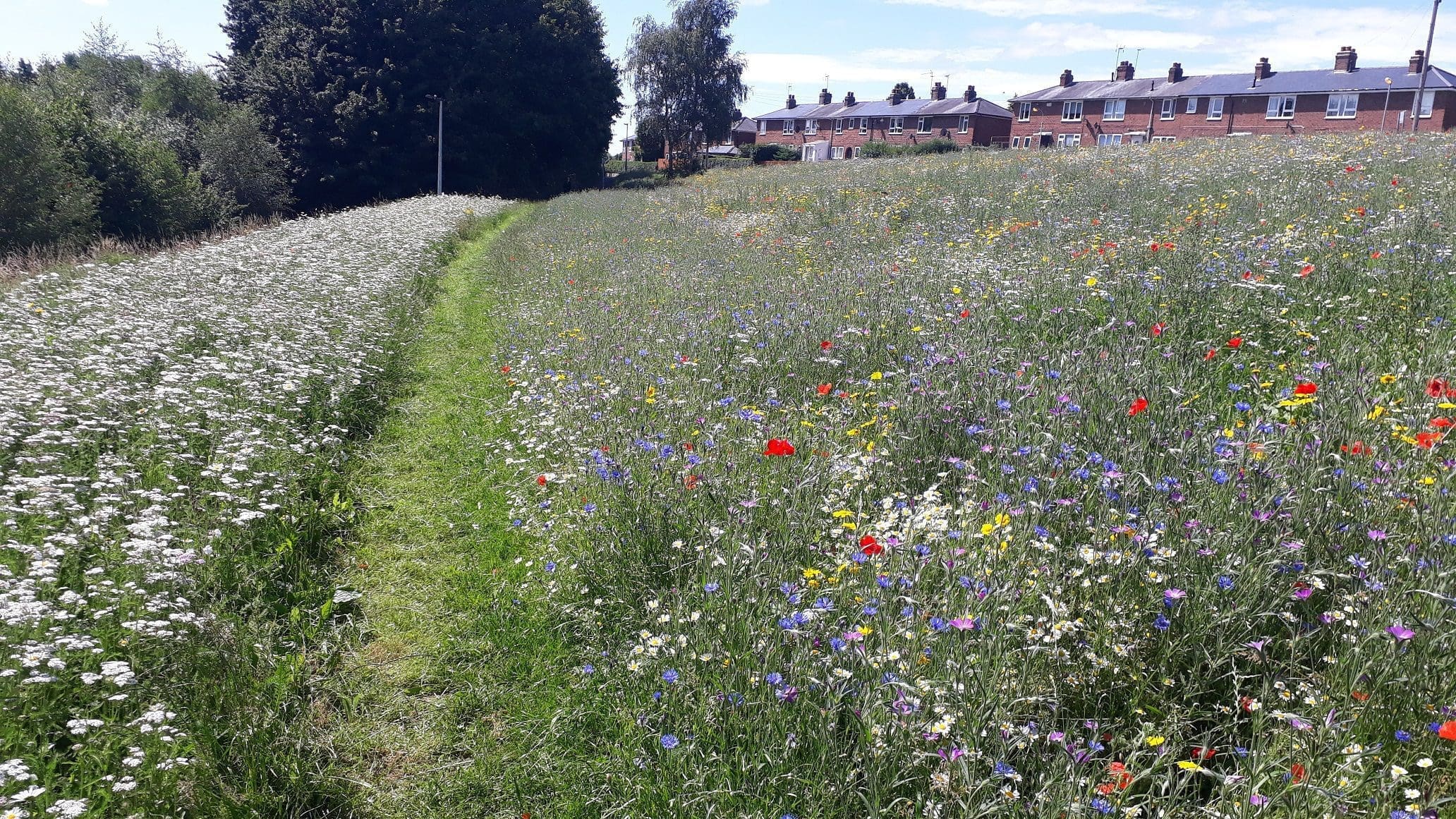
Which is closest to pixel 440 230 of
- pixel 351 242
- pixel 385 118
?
pixel 351 242

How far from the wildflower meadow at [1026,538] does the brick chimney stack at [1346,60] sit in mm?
62056

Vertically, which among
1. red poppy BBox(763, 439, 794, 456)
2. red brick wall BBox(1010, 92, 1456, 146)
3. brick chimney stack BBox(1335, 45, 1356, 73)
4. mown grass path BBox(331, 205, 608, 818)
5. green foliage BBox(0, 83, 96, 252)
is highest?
brick chimney stack BBox(1335, 45, 1356, 73)

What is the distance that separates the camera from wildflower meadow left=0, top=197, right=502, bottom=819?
2.76 metres

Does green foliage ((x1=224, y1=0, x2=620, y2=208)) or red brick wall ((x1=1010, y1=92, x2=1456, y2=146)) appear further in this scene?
red brick wall ((x1=1010, y1=92, x2=1456, y2=146))

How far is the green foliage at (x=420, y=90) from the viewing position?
127 ft

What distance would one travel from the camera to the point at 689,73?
4928 centimetres

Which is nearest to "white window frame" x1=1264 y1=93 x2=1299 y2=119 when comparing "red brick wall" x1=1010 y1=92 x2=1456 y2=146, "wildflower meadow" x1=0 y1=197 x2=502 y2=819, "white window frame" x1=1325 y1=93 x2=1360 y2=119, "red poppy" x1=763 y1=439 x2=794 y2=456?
"red brick wall" x1=1010 y1=92 x2=1456 y2=146

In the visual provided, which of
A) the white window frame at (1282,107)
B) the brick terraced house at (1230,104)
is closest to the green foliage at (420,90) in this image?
the brick terraced house at (1230,104)

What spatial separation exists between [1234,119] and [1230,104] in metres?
1.10

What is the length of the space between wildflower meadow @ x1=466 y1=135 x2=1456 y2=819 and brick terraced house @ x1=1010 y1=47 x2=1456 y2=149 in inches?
1718

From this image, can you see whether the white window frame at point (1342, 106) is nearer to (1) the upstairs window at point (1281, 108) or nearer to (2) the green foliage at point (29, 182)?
(1) the upstairs window at point (1281, 108)

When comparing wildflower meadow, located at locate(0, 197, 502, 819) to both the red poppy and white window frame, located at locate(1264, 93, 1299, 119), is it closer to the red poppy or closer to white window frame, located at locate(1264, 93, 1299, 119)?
the red poppy

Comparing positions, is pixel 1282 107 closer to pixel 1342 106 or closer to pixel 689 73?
pixel 1342 106

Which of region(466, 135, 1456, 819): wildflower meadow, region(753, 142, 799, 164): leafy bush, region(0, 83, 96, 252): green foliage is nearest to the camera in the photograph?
region(466, 135, 1456, 819): wildflower meadow
